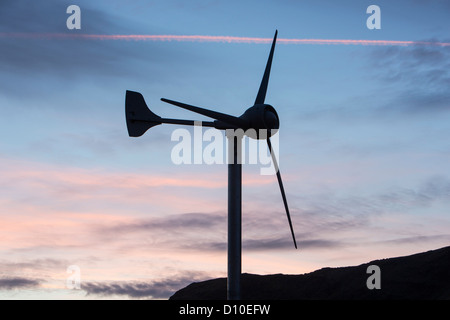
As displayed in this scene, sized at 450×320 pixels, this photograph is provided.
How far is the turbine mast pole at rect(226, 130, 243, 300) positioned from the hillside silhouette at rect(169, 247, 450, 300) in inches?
2206

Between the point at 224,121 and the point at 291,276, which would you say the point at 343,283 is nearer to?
the point at 291,276

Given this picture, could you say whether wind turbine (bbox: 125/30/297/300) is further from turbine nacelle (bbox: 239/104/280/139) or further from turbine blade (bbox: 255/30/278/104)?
turbine blade (bbox: 255/30/278/104)

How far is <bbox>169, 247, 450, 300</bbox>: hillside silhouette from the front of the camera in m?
95.5

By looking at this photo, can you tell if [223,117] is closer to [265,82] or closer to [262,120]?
[262,120]

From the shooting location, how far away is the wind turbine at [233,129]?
45.3m

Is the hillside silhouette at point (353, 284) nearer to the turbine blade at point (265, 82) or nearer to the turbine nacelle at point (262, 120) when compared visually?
the turbine blade at point (265, 82)

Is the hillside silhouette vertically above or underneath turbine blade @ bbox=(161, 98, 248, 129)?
underneath

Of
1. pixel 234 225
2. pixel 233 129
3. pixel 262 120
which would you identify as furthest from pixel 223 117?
pixel 234 225

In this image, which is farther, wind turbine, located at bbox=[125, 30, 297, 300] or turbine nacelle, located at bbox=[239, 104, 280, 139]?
turbine nacelle, located at bbox=[239, 104, 280, 139]

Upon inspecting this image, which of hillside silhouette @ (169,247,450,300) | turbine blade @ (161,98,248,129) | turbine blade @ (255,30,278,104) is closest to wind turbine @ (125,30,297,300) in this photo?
turbine blade @ (161,98,248,129)

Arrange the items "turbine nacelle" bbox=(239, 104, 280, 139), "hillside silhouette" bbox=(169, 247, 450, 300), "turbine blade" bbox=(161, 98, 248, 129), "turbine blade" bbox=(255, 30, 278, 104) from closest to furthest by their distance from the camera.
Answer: "turbine blade" bbox=(161, 98, 248, 129) < "turbine nacelle" bbox=(239, 104, 280, 139) < "turbine blade" bbox=(255, 30, 278, 104) < "hillside silhouette" bbox=(169, 247, 450, 300)

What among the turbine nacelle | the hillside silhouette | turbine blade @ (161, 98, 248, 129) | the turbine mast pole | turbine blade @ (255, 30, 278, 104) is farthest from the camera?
the hillside silhouette

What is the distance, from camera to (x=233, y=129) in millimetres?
46938
